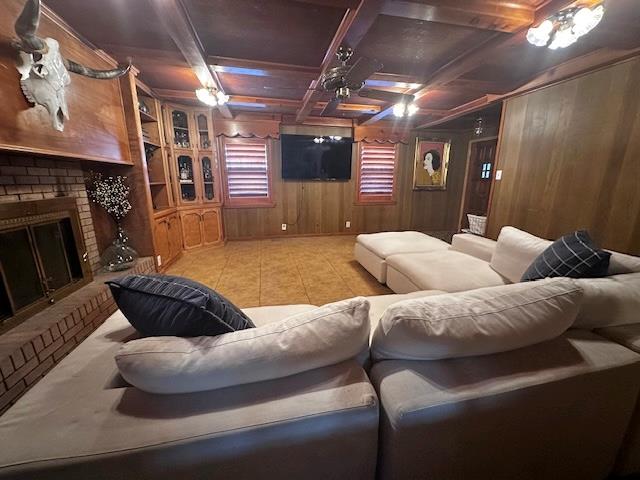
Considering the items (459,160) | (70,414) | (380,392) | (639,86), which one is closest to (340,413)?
(380,392)

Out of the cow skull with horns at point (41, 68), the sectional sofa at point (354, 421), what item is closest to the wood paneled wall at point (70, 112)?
the cow skull with horns at point (41, 68)

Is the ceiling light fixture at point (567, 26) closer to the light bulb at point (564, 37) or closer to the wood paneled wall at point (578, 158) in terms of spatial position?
the light bulb at point (564, 37)

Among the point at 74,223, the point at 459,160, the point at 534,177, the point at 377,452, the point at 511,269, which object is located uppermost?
the point at 459,160

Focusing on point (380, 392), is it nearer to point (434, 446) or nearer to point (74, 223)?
point (434, 446)

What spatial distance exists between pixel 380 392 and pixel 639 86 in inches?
122

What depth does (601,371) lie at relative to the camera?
0.86 meters

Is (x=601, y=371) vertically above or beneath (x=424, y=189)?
beneath

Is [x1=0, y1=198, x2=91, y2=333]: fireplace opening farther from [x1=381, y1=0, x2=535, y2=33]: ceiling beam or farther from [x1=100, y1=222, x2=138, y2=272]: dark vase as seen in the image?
[x1=381, y1=0, x2=535, y2=33]: ceiling beam

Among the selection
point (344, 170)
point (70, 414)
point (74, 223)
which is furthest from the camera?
point (344, 170)

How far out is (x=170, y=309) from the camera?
84cm

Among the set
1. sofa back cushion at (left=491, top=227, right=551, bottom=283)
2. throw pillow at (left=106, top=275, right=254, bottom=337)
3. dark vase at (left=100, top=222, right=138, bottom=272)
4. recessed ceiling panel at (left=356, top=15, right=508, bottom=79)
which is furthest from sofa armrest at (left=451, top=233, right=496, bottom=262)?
dark vase at (left=100, top=222, right=138, bottom=272)

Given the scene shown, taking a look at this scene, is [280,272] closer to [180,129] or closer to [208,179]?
[208,179]

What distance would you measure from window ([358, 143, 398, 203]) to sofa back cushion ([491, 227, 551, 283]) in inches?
130

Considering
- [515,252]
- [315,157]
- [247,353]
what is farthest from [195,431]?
[315,157]
